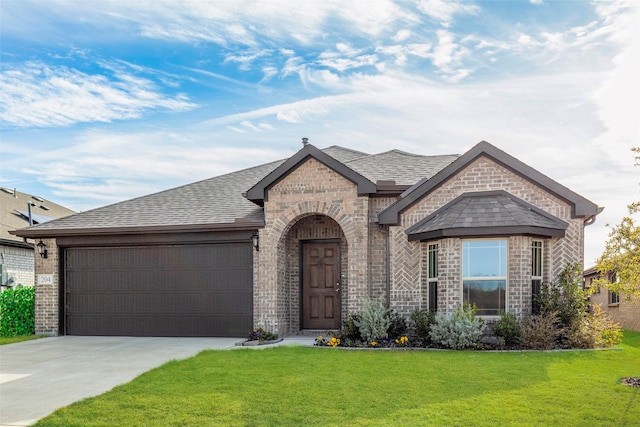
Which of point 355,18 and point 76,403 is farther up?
point 355,18

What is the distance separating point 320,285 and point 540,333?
5801mm

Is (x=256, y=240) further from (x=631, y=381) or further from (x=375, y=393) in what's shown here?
(x=631, y=381)

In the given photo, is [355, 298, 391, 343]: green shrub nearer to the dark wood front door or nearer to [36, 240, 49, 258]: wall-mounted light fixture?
the dark wood front door

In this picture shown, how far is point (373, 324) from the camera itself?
40.4 feet

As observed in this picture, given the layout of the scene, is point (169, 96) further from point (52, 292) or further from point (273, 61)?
point (52, 292)

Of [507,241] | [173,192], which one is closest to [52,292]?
[173,192]

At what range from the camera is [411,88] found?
13.1 meters

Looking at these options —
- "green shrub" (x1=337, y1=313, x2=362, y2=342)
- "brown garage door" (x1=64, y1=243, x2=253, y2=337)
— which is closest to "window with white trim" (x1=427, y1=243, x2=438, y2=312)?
"green shrub" (x1=337, y1=313, x2=362, y2=342)

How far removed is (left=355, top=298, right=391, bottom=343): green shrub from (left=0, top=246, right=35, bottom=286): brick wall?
15.7 m

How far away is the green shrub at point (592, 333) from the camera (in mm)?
11305

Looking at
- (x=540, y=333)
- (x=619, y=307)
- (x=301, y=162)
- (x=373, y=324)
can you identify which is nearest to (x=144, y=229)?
(x=301, y=162)

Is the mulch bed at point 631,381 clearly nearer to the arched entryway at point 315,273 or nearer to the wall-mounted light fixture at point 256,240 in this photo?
the arched entryway at point 315,273

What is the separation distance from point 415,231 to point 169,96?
7.29 meters

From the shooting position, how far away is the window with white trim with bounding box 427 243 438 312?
12.8m
